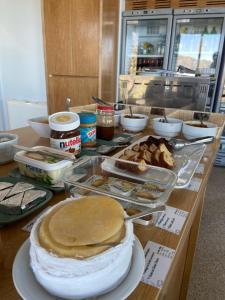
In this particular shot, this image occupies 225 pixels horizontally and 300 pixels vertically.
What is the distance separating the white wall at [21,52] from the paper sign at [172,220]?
238 cm

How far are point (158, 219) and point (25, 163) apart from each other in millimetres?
333

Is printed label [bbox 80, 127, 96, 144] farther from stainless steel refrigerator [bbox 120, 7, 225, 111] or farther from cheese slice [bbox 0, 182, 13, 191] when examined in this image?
stainless steel refrigerator [bbox 120, 7, 225, 111]

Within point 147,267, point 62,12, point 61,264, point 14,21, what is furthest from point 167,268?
point 14,21

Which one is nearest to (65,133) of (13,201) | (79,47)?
(13,201)

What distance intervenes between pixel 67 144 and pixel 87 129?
0.13 metres

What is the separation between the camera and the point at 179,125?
94cm

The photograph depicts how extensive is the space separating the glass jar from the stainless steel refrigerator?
165 cm

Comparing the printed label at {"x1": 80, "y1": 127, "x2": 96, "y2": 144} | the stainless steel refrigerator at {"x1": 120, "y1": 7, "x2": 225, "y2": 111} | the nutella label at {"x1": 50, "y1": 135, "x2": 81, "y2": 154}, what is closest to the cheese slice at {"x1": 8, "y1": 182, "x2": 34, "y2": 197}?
the nutella label at {"x1": 50, "y1": 135, "x2": 81, "y2": 154}

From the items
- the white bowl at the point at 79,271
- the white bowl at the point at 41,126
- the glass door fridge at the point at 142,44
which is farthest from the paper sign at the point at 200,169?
the glass door fridge at the point at 142,44

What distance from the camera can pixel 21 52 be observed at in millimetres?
2467

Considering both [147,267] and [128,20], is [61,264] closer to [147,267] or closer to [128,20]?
[147,267]

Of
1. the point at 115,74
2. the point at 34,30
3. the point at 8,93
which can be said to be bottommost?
the point at 8,93

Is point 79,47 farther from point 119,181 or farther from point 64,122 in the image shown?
point 119,181

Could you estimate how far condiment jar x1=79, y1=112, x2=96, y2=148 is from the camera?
0.73 meters
